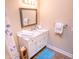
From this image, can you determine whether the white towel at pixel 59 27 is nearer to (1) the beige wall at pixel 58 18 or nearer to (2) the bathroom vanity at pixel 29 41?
(1) the beige wall at pixel 58 18

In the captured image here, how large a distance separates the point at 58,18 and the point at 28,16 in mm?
996

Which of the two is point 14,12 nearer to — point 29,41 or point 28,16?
point 28,16

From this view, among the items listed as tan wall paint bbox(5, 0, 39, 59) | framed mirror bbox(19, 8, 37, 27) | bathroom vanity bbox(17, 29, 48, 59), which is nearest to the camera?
tan wall paint bbox(5, 0, 39, 59)

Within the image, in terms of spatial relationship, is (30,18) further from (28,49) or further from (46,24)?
(28,49)

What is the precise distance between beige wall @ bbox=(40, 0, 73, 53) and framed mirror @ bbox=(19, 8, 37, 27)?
1.27 feet

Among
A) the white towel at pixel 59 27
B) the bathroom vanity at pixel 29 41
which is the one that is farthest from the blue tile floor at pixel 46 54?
the white towel at pixel 59 27

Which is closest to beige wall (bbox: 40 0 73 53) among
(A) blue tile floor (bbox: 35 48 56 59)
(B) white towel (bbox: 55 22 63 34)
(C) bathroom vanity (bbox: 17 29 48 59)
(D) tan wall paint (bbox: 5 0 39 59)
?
(B) white towel (bbox: 55 22 63 34)

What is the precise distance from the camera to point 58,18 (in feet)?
8.93

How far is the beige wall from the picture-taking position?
2.48 metres

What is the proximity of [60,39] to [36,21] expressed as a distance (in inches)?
42.6

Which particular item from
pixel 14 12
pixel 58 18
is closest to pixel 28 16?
pixel 14 12

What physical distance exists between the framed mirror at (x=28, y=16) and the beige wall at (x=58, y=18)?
387 millimetres

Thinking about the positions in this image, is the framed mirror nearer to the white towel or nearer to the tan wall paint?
the tan wall paint
